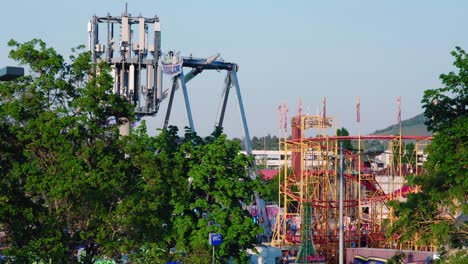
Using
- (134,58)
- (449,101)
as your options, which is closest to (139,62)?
(134,58)

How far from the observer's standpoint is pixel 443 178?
31297mm

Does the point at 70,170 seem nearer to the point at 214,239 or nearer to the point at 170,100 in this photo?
the point at 214,239

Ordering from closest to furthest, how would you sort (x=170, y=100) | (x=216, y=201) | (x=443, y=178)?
(x=443, y=178)
(x=216, y=201)
(x=170, y=100)

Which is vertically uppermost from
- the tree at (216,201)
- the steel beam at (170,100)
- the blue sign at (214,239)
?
the steel beam at (170,100)

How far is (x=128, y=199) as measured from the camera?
33.5 meters

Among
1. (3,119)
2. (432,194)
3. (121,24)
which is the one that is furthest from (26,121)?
(121,24)

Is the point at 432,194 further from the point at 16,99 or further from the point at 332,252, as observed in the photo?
the point at 332,252

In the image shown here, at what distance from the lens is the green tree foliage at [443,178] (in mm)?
30078

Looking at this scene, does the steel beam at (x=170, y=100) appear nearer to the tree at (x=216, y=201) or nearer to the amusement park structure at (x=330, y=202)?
the amusement park structure at (x=330, y=202)

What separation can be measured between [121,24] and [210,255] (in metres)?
32.6

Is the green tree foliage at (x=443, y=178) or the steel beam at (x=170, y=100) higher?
the steel beam at (x=170, y=100)

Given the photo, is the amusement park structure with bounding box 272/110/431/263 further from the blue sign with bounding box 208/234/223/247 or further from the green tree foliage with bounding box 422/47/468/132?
the green tree foliage with bounding box 422/47/468/132

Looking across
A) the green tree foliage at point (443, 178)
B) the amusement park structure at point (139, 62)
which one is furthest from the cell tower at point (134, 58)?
the green tree foliage at point (443, 178)

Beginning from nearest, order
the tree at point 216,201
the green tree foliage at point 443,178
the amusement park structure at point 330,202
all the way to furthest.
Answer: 1. the green tree foliage at point 443,178
2. the tree at point 216,201
3. the amusement park structure at point 330,202
